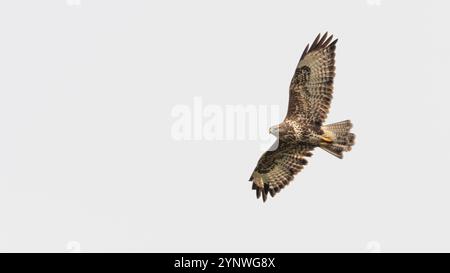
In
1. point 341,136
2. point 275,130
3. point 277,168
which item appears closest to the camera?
point 341,136

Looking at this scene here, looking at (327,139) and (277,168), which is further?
(277,168)

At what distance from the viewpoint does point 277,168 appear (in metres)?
19.8

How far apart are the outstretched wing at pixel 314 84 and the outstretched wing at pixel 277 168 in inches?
29.7

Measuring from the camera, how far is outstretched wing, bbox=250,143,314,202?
63.9 ft

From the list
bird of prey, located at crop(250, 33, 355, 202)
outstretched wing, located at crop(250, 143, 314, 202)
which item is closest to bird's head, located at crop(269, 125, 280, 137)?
bird of prey, located at crop(250, 33, 355, 202)

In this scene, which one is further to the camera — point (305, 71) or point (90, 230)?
point (90, 230)

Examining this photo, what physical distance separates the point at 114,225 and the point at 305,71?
599 inches

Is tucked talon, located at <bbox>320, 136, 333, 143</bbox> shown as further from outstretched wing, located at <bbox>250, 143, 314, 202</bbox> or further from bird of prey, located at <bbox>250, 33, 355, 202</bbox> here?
outstretched wing, located at <bbox>250, 143, 314, 202</bbox>

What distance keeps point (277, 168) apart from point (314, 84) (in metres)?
1.88

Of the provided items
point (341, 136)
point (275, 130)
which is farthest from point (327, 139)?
point (275, 130)

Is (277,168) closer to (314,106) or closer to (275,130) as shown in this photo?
(275,130)

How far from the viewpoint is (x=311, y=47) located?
1895 cm
